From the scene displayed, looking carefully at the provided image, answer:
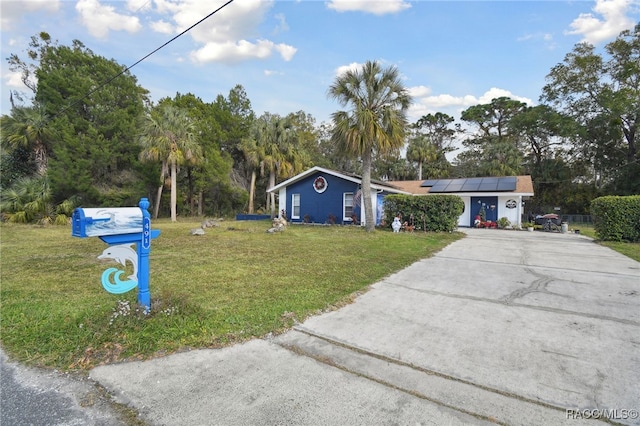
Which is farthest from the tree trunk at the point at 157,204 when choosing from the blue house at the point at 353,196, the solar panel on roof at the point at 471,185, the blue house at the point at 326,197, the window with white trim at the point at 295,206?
the solar panel on roof at the point at 471,185

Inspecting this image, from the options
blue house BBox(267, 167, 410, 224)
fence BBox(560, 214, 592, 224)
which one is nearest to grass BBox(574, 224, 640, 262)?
blue house BBox(267, 167, 410, 224)

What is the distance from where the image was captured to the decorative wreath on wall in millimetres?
18219

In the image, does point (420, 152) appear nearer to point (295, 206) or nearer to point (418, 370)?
point (295, 206)

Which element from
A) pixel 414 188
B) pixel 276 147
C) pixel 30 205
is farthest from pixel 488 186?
pixel 30 205

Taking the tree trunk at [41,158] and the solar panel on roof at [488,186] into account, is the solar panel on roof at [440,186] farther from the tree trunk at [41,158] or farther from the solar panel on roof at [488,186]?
the tree trunk at [41,158]

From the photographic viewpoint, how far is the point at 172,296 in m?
3.97

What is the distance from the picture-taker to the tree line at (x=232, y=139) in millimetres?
14492

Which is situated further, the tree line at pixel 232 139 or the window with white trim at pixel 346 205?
the window with white trim at pixel 346 205

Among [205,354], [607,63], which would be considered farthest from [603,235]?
[607,63]

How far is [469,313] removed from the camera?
4.09 meters

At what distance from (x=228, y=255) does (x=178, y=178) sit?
21049mm

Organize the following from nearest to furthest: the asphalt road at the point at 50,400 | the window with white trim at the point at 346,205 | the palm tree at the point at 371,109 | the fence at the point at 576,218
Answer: the asphalt road at the point at 50,400 < the palm tree at the point at 371,109 < the window with white trim at the point at 346,205 < the fence at the point at 576,218

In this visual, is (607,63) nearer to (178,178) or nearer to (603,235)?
(603,235)

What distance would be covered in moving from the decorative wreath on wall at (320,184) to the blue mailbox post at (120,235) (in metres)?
14.9
